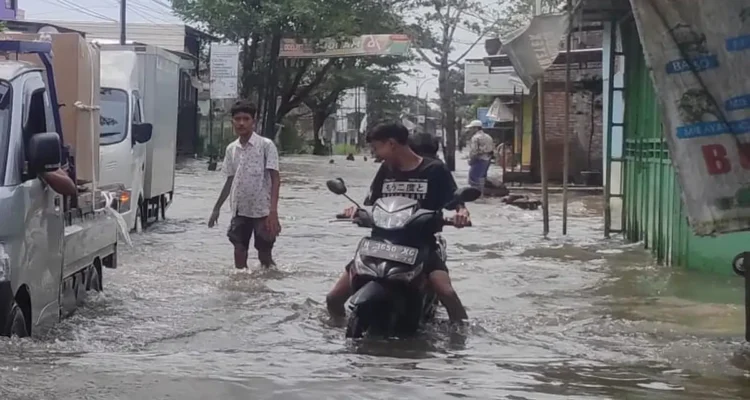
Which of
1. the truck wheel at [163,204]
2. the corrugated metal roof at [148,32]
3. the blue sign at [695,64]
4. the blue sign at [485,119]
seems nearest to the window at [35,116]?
the blue sign at [695,64]

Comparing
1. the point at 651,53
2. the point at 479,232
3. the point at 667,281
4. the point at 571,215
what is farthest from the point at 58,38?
the point at 571,215

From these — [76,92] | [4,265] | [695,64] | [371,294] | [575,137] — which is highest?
[575,137]

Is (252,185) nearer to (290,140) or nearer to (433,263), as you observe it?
(433,263)

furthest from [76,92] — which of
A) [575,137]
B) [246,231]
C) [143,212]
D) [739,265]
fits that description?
[575,137]

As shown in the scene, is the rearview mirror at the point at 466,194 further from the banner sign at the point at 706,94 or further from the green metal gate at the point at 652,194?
the green metal gate at the point at 652,194

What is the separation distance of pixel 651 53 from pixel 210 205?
52.6ft

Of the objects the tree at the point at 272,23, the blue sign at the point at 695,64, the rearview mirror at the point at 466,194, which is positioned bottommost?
the rearview mirror at the point at 466,194

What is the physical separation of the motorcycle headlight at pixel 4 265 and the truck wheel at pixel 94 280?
3.04 meters

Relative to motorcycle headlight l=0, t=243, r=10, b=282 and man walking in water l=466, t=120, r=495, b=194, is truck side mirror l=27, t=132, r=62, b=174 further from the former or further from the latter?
man walking in water l=466, t=120, r=495, b=194

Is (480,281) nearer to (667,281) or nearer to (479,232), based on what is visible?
(667,281)

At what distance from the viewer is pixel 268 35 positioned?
134ft

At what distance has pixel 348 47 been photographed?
129 feet

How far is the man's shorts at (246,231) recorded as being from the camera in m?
10.7

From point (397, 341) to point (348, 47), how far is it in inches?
1285
